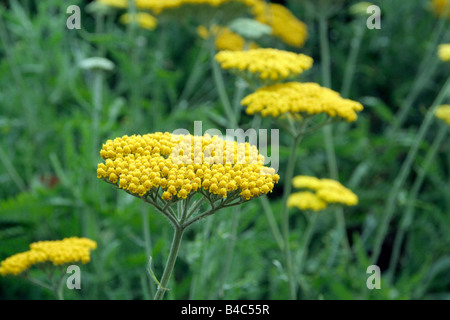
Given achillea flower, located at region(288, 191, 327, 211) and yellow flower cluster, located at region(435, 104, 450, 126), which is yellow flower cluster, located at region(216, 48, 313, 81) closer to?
achillea flower, located at region(288, 191, 327, 211)

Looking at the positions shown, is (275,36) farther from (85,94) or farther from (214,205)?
(214,205)

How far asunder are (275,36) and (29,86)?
1491mm

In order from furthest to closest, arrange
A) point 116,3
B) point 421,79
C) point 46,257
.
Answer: point 116,3
point 421,79
point 46,257

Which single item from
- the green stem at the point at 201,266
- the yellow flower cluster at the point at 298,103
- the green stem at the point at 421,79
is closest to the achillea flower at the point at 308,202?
the green stem at the point at 201,266

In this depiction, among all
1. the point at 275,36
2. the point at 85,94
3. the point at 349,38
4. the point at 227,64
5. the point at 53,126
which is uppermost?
the point at 349,38

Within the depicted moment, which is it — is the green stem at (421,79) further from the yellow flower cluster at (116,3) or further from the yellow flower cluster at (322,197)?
the yellow flower cluster at (116,3)

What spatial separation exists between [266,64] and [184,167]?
58 cm

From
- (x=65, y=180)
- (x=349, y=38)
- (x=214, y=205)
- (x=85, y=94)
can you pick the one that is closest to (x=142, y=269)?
(x=65, y=180)

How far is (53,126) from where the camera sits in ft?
8.76

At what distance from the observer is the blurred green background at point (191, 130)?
1.97 meters

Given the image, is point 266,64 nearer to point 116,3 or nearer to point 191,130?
point 191,130

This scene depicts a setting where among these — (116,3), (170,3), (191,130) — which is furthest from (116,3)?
(191,130)

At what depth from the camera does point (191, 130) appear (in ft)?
8.92

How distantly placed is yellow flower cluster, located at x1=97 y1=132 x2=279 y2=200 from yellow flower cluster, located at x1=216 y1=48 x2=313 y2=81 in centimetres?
42
